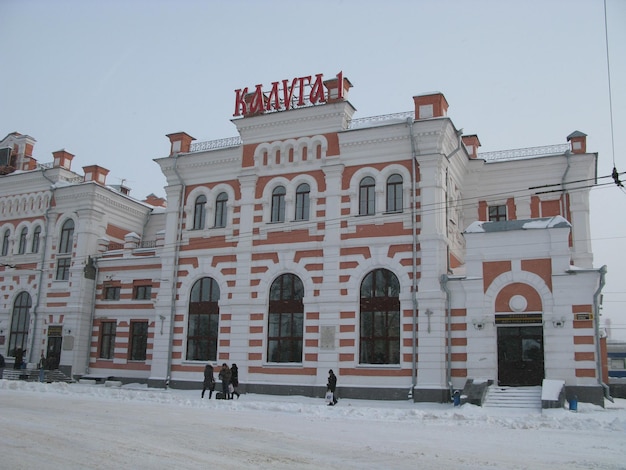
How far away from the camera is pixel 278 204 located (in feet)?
91.6

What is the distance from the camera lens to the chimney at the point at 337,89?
26.9m

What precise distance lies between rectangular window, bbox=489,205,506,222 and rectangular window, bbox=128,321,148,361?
1805 cm

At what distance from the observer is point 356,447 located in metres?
11.9

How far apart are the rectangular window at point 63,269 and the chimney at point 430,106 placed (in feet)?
67.3

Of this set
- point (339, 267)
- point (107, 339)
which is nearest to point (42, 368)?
point (107, 339)

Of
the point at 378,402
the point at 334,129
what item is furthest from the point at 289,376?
the point at 334,129

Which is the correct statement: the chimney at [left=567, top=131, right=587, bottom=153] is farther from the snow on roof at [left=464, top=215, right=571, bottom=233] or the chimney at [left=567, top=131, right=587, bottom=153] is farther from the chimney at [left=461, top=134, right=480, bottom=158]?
the snow on roof at [left=464, top=215, right=571, bottom=233]

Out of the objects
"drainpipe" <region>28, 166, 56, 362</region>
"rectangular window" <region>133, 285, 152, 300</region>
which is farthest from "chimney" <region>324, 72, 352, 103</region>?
"drainpipe" <region>28, 166, 56, 362</region>

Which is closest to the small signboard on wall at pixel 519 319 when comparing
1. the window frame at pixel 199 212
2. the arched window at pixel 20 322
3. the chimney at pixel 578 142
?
the chimney at pixel 578 142

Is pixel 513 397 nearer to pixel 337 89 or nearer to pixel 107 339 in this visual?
pixel 337 89

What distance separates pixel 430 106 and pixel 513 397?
1190cm

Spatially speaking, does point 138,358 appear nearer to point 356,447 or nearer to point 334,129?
point 334,129

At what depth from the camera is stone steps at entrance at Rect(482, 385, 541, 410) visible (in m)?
20.6

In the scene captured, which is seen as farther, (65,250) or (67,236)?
(67,236)
